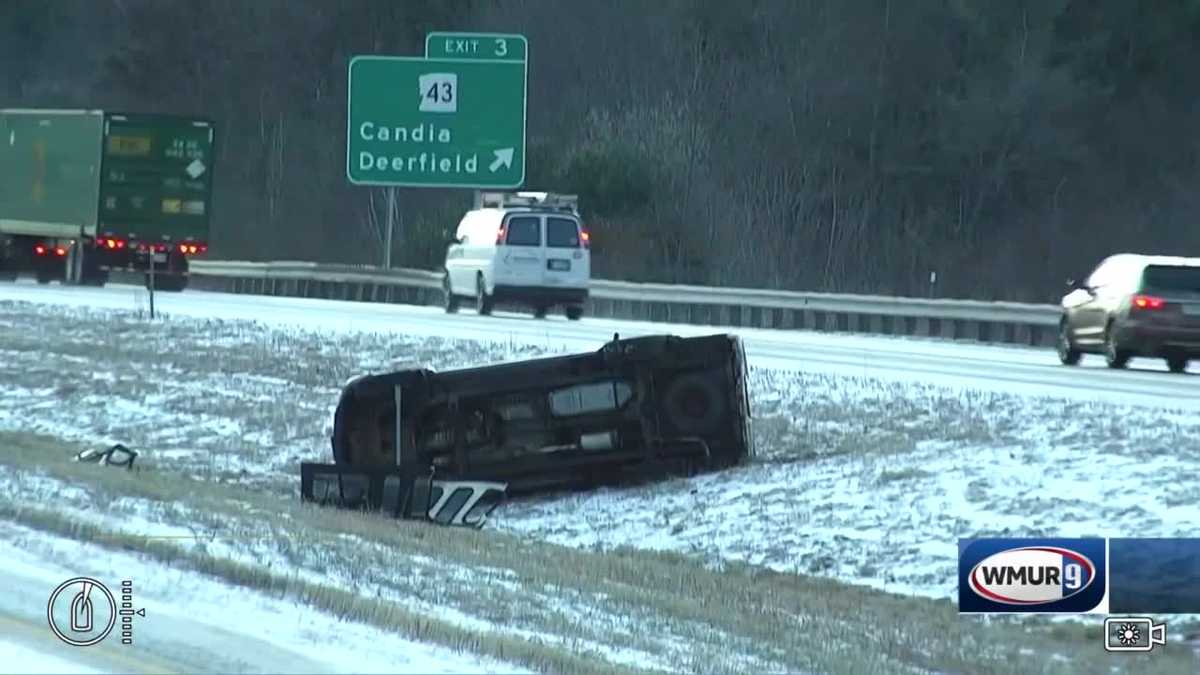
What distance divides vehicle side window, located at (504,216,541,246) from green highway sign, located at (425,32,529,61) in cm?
407

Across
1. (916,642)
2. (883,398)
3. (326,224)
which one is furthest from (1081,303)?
(326,224)

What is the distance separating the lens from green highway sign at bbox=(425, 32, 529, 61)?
4291cm

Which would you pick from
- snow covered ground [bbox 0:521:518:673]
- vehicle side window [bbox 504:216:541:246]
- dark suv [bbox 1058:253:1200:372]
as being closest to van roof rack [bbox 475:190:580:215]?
vehicle side window [bbox 504:216:541:246]

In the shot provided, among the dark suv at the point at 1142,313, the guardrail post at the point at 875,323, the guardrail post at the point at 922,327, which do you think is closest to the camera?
the dark suv at the point at 1142,313

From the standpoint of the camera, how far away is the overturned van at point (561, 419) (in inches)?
812

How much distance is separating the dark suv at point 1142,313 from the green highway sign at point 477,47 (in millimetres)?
15419

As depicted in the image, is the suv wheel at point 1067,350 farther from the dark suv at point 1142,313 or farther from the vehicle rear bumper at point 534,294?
the vehicle rear bumper at point 534,294

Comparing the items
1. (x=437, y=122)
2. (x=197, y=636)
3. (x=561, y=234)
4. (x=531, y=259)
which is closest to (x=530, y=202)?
(x=561, y=234)

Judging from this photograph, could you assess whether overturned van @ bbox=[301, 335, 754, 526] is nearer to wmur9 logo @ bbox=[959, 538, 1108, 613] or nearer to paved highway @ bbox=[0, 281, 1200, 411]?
paved highway @ bbox=[0, 281, 1200, 411]

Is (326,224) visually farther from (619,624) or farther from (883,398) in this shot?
(619,624)

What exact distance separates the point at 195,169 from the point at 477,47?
352 inches

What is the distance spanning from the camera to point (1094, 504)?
17.7 m
